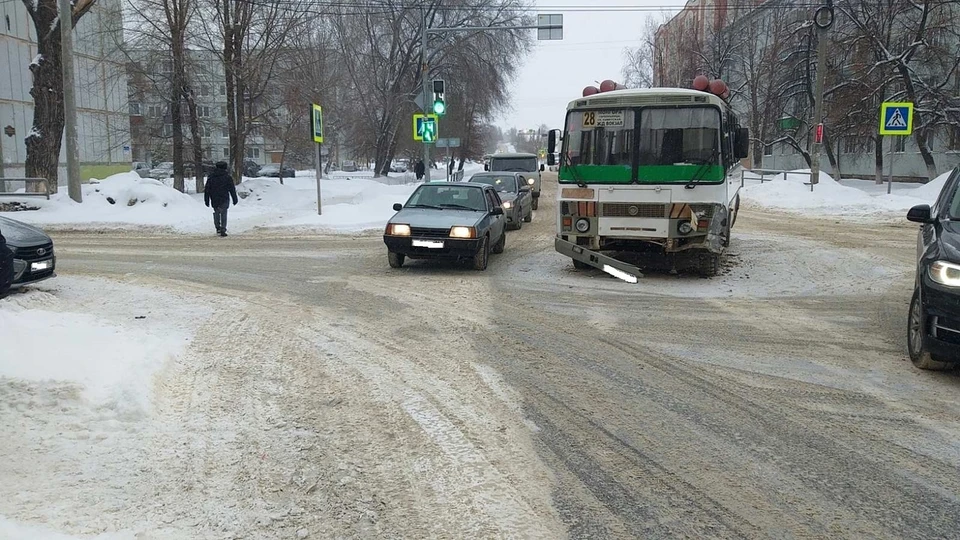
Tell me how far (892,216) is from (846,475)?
66.0ft

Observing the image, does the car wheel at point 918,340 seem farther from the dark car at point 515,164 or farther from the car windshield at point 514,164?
the car windshield at point 514,164

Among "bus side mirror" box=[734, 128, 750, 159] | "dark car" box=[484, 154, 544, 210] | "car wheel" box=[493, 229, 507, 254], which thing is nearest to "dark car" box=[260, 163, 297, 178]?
"dark car" box=[484, 154, 544, 210]

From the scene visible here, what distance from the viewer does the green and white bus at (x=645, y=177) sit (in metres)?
10.7

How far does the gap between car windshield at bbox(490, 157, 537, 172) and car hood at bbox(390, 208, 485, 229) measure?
15.2 meters

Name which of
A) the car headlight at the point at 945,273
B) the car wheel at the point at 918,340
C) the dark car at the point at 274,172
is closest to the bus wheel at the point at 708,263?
the car wheel at the point at 918,340

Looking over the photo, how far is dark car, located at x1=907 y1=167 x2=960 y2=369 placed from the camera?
5.71 meters

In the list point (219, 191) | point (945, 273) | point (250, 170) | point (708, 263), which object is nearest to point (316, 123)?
point (219, 191)

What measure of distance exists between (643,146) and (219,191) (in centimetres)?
1048

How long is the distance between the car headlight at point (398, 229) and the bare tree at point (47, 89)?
15381 mm

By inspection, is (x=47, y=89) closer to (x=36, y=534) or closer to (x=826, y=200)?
(x=36, y=534)

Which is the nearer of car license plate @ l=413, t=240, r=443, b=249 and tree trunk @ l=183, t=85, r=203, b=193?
car license plate @ l=413, t=240, r=443, b=249

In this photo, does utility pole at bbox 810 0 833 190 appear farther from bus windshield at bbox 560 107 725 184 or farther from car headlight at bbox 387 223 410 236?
car headlight at bbox 387 223 410 236

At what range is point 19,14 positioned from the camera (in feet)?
146

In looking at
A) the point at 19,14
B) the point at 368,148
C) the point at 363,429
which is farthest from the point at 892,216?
the point at 19,14
